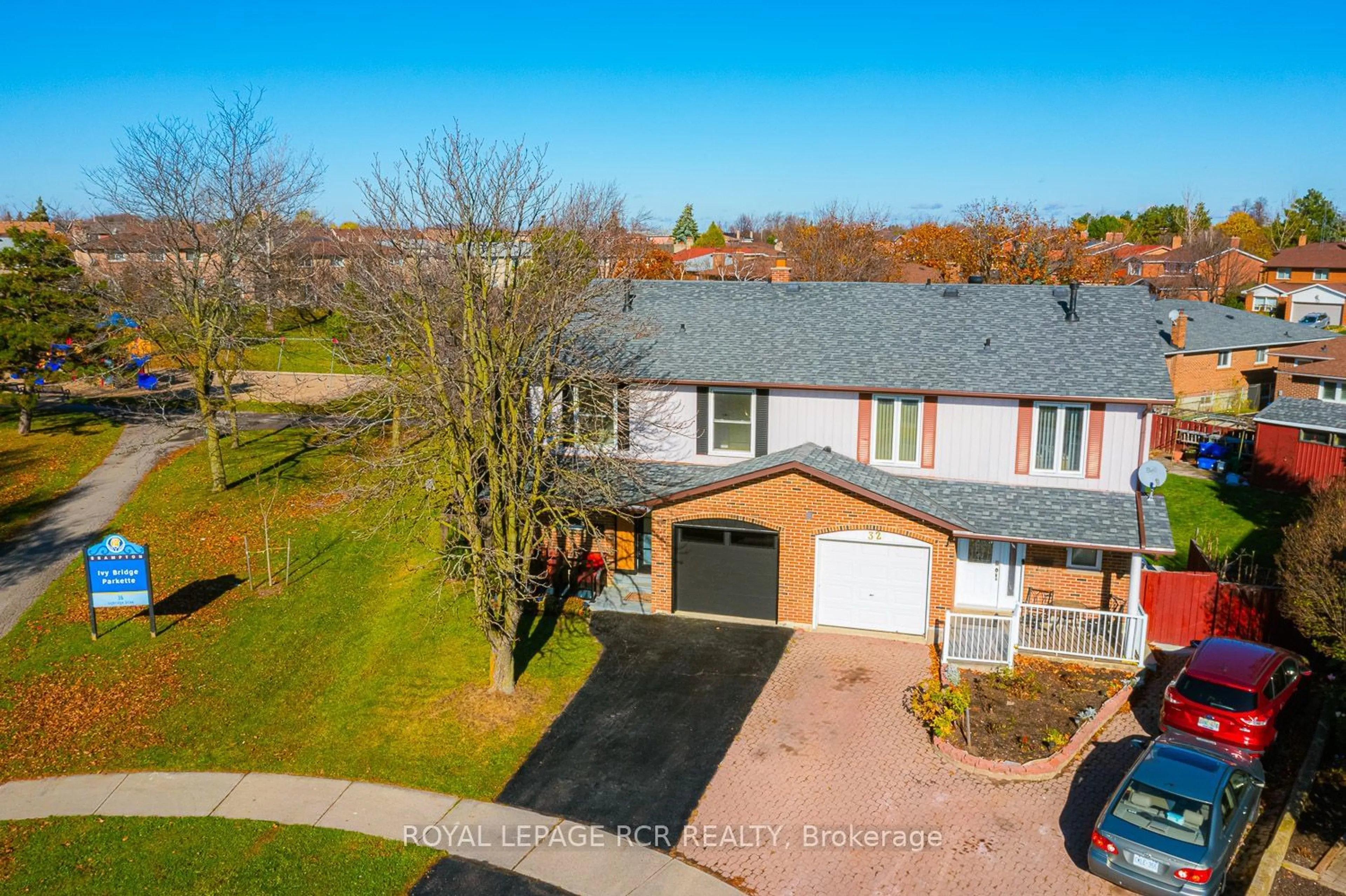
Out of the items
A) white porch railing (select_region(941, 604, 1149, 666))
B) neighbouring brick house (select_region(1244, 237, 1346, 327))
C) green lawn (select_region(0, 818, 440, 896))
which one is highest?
neighbouring brick house (select_region(1244, 237, 1346, 327))

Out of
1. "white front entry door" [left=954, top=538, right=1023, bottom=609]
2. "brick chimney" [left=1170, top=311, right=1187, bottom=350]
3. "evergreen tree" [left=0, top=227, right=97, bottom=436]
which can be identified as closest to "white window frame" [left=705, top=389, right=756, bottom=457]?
"white front entry door" [left=954, top=538, right=1023, bottom=609]

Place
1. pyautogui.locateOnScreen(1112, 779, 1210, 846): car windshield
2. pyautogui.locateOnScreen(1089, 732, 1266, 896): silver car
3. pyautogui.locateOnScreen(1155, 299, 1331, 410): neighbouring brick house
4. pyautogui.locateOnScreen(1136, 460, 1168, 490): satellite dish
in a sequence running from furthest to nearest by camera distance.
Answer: pyautogui.locateOnScreen(1155, 299, 1331, 410): neighbouring brick house, pyautogui.locateOnScreen(1136, 460, 1168, 490): satellite dish, pyautogui.locateOnScreen(1112, 779, 1210, 846): car windshield, pyautogui.locateOnScreen(1089, 732, 1266, 896): silver car

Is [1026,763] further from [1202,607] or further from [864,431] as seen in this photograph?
[864,431]

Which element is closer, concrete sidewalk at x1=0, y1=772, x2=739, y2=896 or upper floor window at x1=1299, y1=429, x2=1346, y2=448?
concrete sidewalk at x1=0, y1=772, x2=739, y2=896

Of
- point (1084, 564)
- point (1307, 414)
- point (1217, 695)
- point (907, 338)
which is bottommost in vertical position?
point (1217, 695)

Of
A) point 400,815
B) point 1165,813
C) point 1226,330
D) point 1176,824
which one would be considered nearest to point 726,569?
point 400,815

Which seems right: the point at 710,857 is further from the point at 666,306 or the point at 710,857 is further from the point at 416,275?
the point at 666,306

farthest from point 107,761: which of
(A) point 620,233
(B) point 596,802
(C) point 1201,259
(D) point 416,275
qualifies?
(C) point 1201,259

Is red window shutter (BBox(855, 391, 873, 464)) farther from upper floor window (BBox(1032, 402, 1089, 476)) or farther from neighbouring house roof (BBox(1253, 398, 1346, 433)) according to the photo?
neighbouring house roof (BBox(1253, 398, 1346, 433))
